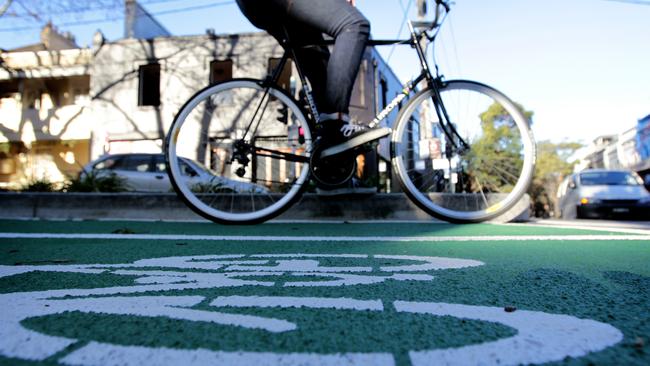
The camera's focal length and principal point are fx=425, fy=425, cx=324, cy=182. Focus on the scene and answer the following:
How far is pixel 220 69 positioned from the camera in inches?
655

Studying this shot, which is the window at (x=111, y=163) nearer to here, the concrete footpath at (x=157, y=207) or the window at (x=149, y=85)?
the concrete footpath at (x=157, y=207)

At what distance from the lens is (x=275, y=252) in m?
1.86

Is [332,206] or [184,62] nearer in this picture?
[332,206]

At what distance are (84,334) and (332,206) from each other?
324cm

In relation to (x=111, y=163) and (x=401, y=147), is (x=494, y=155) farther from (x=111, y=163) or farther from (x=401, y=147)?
(x=111, y=163)

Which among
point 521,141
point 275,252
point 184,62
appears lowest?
point 275,252

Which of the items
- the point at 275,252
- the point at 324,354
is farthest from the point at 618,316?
the point at 275,252

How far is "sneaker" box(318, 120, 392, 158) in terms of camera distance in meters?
2.66

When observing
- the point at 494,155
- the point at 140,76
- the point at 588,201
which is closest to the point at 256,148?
the point at 494,155

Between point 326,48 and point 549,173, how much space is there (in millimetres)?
34522

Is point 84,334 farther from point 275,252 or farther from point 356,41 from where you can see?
point 356,41

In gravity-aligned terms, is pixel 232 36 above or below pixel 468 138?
above

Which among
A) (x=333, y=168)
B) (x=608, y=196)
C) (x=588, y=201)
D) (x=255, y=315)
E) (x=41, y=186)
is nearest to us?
(x=255, y=315)

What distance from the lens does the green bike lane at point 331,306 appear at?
666 mm
